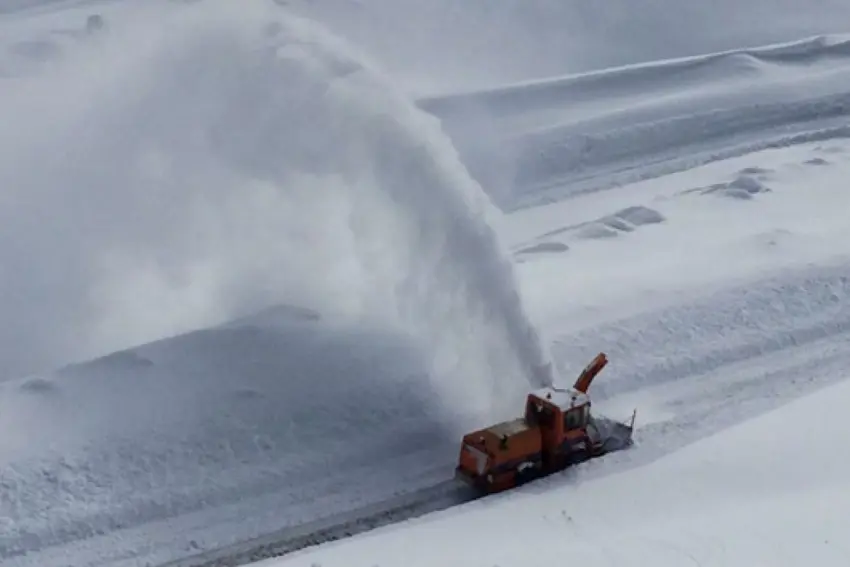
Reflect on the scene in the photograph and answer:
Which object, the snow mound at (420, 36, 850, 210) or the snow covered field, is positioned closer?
the snow covered field

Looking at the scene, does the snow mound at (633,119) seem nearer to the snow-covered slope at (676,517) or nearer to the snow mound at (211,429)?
the snow mound at (211,429)

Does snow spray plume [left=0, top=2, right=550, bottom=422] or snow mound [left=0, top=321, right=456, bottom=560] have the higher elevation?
snow spray plume [left=0, top=2, right=550, bottom=422]

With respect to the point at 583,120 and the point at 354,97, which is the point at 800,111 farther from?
the point at 354,97

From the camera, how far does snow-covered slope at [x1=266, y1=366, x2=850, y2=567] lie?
13.8 m

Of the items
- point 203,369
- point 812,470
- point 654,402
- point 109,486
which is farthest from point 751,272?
point 109,486

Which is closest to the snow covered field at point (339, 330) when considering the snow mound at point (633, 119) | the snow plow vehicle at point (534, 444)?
the snow plow vehicle at point (534, 444)

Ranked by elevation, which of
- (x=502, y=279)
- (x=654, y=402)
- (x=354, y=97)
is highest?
(x=354, y=97)

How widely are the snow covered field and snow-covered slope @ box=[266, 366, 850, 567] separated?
49 mm

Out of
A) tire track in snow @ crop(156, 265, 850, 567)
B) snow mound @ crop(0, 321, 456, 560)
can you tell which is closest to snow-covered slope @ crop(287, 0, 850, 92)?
tire track in snow @ crop(156, 265, 850, 567)

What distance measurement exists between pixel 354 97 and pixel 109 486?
23.3 ft

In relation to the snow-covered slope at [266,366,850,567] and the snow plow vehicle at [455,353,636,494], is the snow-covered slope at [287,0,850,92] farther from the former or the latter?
A: the snow-covered slope at [266,366,850,567]

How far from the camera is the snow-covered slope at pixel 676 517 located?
1375cm

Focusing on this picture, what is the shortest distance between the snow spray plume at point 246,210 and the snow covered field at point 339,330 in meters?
0.05

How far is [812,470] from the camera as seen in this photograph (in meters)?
15.8
